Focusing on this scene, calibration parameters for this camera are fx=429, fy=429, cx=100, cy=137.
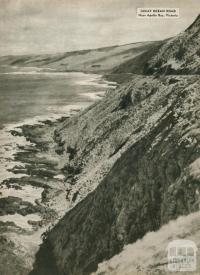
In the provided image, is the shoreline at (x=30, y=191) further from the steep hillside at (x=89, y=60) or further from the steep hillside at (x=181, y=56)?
the steep hillside at (x=89, y=60)

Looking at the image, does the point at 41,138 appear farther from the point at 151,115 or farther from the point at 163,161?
the point at 163,161

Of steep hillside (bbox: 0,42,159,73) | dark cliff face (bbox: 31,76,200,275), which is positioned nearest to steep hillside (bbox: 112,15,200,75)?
dark cliff face (bbox: 31,76,200,275)

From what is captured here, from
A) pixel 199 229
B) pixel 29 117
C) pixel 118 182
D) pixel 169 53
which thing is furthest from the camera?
pixel 29 117

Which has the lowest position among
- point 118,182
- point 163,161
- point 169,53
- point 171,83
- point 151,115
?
point 118,182

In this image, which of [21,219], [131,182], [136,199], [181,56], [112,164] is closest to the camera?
[136,199]

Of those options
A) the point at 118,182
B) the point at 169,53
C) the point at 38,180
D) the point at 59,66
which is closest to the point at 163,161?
the point at 118,182

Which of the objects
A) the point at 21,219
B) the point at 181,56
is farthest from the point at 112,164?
the point at 181,56

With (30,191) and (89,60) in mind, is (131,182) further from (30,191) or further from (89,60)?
(89,60)

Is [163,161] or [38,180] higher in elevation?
[163,161]
